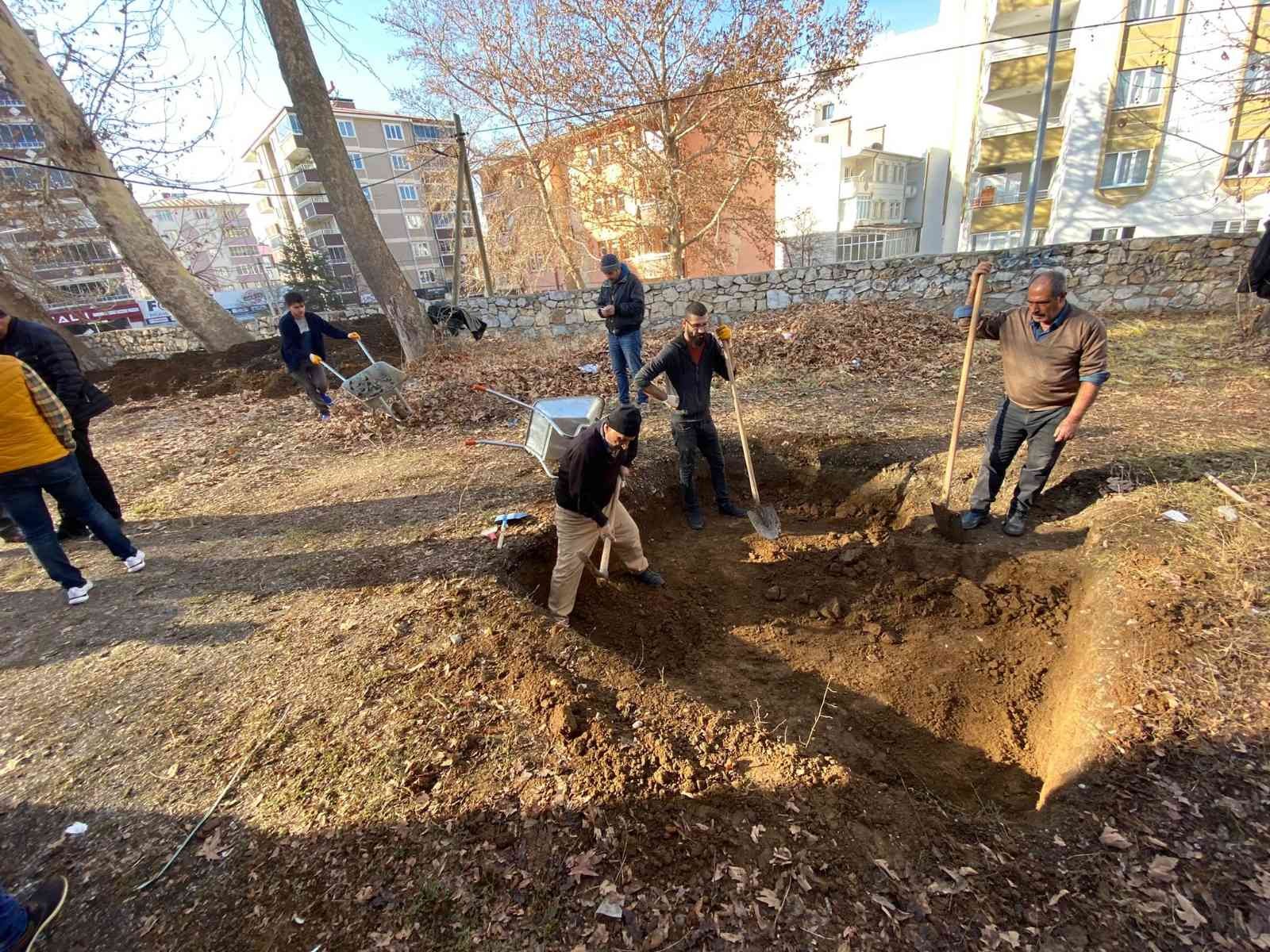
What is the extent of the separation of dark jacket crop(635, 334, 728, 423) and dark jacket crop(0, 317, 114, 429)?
4499 mm

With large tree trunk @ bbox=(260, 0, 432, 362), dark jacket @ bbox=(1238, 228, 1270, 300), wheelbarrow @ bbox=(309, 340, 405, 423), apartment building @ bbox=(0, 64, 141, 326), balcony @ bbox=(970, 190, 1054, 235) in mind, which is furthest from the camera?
balcony @ bbox=(970, 190, 1054, 235)

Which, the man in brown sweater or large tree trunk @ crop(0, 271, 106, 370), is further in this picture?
large tree trunk @ crop(0, 271, 106, 370)

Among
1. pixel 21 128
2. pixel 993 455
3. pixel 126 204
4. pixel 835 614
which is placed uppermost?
pixel 21 128

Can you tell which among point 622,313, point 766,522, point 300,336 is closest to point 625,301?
point 622,313

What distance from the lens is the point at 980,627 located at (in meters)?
3.70

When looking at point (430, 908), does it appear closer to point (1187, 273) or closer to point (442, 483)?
point (442, 483)

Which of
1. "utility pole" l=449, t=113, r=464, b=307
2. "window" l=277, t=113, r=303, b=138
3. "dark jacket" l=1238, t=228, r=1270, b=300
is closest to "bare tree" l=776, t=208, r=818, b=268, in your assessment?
"utility pole" l=449, t=113, r=464, b=307

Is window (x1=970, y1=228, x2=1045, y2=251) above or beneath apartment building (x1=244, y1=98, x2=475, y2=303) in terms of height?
beneath

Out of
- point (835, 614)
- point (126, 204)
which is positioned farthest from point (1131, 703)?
point (126, 204)

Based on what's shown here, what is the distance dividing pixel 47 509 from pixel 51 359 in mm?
1244

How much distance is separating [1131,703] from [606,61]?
640 inches

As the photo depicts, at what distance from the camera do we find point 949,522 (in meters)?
4.14

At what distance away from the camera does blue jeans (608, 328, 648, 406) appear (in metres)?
6.82

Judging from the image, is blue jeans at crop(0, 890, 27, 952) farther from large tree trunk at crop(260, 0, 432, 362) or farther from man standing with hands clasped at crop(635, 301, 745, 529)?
large tree trunk at crop(260, 0, 432, 362)
